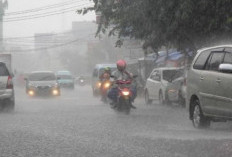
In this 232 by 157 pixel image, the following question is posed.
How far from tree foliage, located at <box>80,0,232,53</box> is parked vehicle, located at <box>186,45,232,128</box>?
6460 mm

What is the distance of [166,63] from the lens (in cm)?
4056

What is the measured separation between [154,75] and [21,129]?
13245 mm

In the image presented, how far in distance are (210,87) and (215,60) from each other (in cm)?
61

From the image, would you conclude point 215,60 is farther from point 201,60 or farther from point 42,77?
point 42,77

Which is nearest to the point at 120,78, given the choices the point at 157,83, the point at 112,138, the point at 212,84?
the point at 157,83

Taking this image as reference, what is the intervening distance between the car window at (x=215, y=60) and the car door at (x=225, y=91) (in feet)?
0.62

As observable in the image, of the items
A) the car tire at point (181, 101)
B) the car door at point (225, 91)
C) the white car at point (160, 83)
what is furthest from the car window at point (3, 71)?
the car door at point (225, 91)

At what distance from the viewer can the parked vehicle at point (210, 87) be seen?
41.4ft

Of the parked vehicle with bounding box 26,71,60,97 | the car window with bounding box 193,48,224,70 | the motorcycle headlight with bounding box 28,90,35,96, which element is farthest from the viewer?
the motorcycle headlight with bounding box 28,90,35,96

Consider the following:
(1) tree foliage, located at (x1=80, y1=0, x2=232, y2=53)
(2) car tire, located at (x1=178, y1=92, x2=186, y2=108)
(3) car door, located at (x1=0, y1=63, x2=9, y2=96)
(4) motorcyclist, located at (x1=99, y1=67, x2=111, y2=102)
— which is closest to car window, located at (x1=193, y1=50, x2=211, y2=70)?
(1) tree foliage, located at (x1=80, y1=0, x2=232, y2=53)

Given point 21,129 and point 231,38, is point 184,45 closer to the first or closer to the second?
point 231,38

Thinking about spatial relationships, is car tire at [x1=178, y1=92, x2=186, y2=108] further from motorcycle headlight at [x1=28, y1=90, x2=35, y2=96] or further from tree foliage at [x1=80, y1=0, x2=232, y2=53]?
motorcycle headlight at [x1=28, y1=90, x2=35, y2=96]

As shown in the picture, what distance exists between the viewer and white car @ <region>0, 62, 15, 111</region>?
22.0 m

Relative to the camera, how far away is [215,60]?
13547mm
